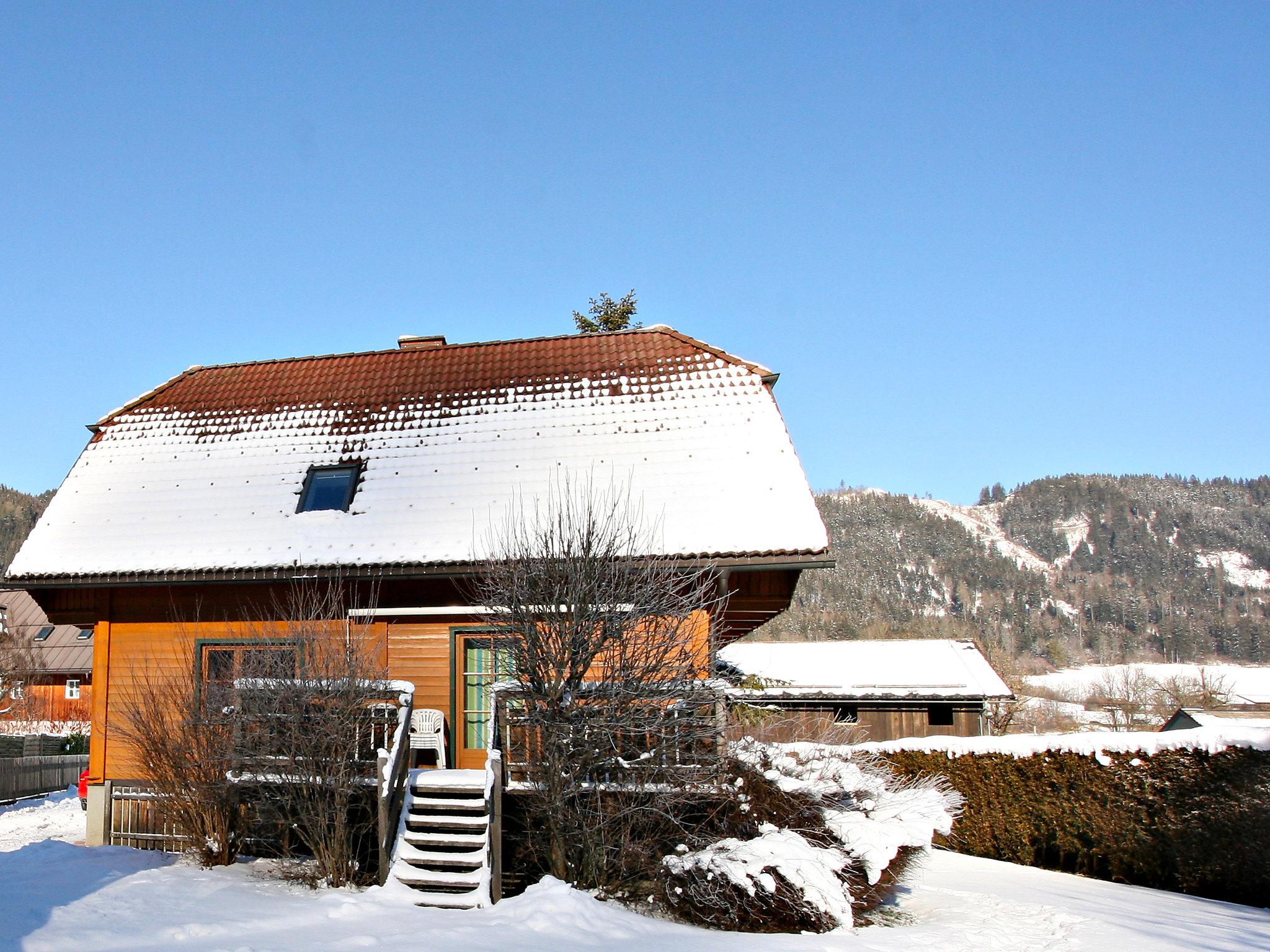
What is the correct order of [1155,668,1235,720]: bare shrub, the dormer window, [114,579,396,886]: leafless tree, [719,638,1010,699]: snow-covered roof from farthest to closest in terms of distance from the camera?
[1155,668,1235,720]: bare shrub, [719,638,1010,699]: snow-covered roof, the dormer window, [114,579,396,886]: leafless tree

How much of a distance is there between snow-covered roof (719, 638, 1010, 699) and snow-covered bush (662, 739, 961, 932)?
46.7 feet

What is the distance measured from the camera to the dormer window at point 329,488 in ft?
47.3

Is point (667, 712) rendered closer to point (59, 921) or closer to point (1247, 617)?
point (59, 921)

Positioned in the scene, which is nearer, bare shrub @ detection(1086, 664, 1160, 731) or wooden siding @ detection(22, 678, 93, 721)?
wooden siding @ detection(22, 678, 93, 721)

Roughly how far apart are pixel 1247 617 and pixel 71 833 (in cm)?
21191

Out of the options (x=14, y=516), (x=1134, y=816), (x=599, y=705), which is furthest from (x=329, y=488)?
(x=14, y=516)

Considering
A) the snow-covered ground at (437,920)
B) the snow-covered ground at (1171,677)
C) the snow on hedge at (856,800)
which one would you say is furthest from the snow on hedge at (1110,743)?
the snow-covered ground at (1171,677)

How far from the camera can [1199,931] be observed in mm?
9164

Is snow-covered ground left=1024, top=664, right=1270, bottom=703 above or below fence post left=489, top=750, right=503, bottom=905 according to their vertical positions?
below

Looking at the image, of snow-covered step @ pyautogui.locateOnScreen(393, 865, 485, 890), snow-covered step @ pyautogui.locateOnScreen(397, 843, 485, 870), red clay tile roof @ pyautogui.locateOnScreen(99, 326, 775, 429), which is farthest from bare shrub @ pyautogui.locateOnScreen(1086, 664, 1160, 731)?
snow-covered step @ pyautogui.locateOnScreen(393, 865, 485, 890)

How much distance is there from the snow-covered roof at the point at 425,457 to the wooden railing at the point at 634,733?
9.55 feet

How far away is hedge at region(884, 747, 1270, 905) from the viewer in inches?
448

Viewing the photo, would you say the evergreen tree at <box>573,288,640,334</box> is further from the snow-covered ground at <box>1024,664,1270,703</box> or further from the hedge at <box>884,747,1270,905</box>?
the snow-covered ground at <box>1024,664,1270,703</box>

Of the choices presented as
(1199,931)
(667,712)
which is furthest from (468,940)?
(1199,931)
